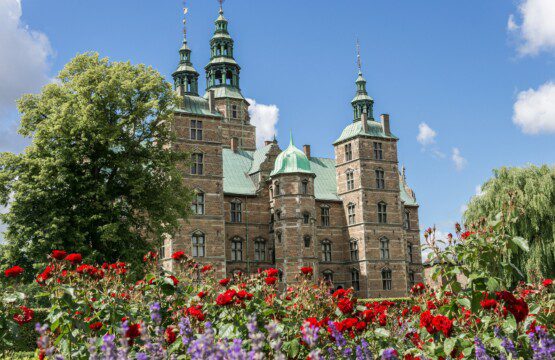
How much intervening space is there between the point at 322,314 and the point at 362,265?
1493 inches

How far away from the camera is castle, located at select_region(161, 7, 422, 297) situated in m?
39.6

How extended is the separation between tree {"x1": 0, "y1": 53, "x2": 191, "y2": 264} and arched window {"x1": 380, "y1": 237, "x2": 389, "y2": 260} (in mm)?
22173

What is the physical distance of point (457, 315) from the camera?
716 centimetres

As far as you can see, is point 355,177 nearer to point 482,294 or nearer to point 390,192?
point 390,192

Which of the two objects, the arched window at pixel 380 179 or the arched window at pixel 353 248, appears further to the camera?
the arched window at pixel 380 179

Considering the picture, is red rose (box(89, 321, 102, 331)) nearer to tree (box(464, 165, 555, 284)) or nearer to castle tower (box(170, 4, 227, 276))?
tree (box(464, 165, 555, 284))

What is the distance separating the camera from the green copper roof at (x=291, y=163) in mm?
42969

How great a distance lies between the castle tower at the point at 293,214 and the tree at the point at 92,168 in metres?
14.6

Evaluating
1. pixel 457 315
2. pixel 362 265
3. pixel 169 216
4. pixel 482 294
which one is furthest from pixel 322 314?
pixel 362 265

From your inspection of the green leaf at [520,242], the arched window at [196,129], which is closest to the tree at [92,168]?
the arched window at [196,129]

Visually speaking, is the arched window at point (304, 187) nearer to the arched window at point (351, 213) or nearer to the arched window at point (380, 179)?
the arched window at point (351, 213)

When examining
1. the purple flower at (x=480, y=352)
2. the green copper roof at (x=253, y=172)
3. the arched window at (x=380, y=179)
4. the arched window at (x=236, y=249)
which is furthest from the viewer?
the arched window at (x=380, y=179)

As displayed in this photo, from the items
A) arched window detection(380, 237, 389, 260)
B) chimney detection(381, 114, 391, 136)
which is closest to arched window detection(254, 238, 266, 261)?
arched window detection(380, 237, 389, 260)

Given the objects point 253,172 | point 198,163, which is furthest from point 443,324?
point 253,172
